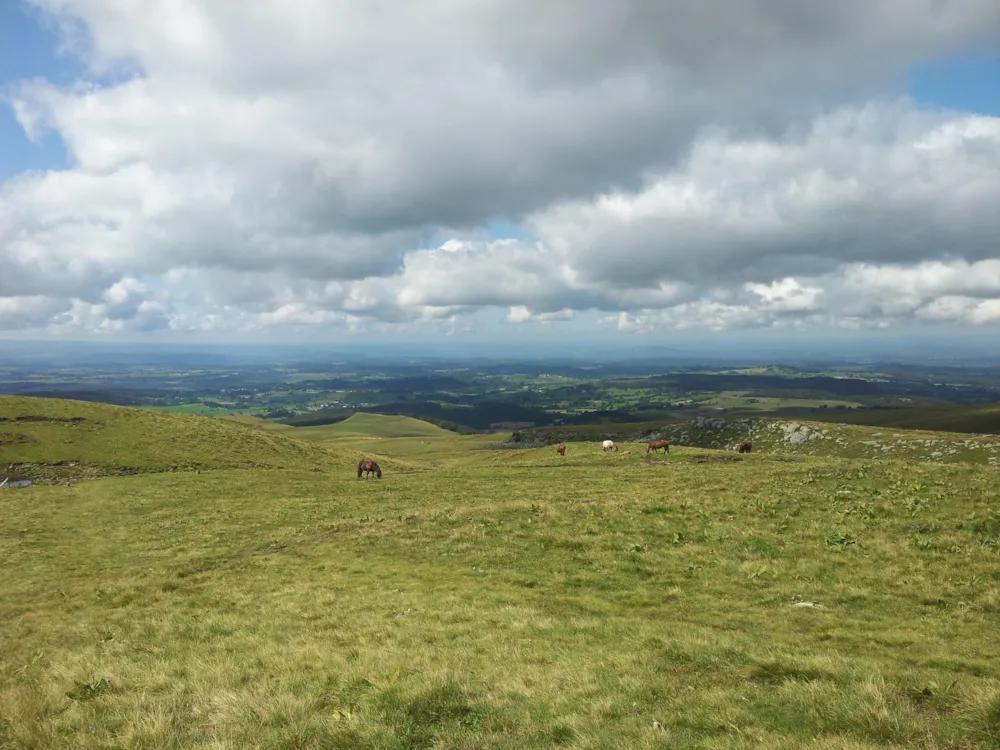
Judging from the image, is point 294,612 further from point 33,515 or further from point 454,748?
point 33,515

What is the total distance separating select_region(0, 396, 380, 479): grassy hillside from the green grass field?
1923 cm

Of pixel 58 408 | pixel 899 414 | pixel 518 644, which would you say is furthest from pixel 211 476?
pixel 899 414

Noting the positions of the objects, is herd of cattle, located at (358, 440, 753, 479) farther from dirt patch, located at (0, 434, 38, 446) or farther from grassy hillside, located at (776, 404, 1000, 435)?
grassy hillside, located at (776, 404, 1000, 435)

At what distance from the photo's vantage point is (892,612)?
539 inches

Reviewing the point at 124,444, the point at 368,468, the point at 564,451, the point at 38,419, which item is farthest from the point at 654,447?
the point at 38,419

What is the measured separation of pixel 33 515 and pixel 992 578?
160ft

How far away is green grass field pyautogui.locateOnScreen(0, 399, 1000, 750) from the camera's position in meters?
7.98

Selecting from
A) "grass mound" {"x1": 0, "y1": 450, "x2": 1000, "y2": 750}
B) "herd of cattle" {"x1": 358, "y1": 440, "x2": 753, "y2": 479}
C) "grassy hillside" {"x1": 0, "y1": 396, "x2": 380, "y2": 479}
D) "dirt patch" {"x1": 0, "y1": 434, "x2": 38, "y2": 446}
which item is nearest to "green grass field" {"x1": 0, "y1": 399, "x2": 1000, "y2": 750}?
"grass mound" {"x1": 0, "y1": 450, "x2": 1000, "y2": 750}

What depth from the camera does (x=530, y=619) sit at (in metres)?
13.8

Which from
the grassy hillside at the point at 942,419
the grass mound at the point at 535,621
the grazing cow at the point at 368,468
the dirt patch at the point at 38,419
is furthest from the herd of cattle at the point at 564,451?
the grassy hillside at the point at 942,419

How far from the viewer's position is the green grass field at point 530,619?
7.98 metres

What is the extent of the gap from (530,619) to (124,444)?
61441 mm

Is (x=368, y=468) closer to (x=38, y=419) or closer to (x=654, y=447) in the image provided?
(x=654, y=447)

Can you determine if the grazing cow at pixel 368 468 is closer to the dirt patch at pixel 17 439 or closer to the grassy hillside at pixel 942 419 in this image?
the dirt patch at pixel 17 439
